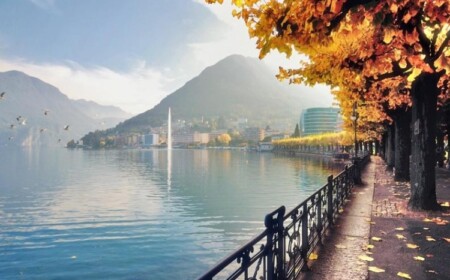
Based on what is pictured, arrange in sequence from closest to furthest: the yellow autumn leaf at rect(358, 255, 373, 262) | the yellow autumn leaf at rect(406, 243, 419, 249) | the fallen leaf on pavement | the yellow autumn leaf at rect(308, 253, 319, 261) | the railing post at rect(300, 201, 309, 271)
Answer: the railing post at rect(300, 201, 309, 271) → the yellow autumn leaf at rect(358, 255, 373, 262) → the yellow autumn leaf at rect(308, 253, 319, 261) → the yellow autumn leaf at rect(406, 243, 419, 249) → the fallen leaf on pavement

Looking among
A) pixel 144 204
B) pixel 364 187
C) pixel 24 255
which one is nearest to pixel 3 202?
pixel 144 204

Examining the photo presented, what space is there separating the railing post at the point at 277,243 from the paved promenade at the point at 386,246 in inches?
54.9

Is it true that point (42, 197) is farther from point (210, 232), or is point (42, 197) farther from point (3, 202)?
point (210, 232)

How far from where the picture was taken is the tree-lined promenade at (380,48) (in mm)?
6188

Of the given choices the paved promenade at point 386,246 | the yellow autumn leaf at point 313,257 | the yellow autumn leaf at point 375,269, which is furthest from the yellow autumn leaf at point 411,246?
the yellow autumn leaf at point 313,257

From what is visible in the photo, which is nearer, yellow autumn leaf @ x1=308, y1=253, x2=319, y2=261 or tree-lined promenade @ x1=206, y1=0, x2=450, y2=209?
tree-lined promenade @ x1=206, y1=0, x2=450, y2=209

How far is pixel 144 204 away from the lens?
35094 mm

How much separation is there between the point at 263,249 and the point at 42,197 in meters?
42.2

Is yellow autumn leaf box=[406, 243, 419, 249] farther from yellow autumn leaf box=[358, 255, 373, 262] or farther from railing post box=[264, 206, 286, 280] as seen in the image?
railing post box=[264, 206, 286, 280]

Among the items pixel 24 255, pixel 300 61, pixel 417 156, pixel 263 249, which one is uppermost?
pixel 300 61

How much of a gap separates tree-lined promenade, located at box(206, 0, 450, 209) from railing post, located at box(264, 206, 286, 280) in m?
2.95

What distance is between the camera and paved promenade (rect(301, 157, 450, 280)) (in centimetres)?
745

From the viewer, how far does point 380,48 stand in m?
9.59

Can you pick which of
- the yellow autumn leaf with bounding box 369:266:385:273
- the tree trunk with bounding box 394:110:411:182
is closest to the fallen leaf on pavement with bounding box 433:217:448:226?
the yellow autumn leaf with bounding box 369:266:385:273
